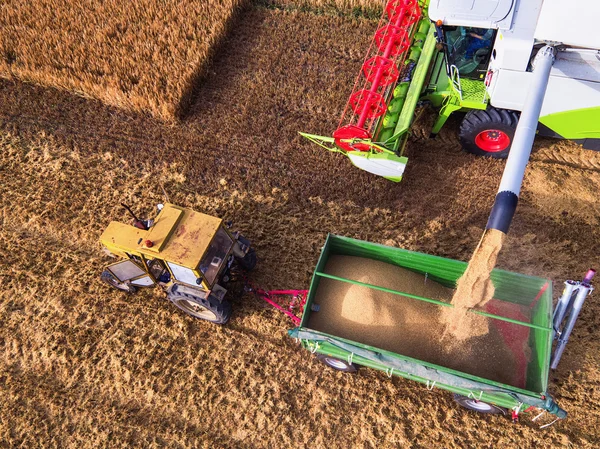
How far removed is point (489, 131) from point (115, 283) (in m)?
5.12

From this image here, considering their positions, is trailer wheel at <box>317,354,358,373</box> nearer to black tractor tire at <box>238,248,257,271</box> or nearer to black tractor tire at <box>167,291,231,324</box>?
black tractor tire at <box>167,291,231,324</box>

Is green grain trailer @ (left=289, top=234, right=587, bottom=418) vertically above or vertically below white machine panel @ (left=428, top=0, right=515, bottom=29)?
below

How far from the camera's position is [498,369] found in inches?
159

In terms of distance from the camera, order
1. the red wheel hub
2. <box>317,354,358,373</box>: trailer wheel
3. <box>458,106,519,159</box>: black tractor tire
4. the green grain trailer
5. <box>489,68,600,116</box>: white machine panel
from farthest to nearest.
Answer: the red wheel hub
<box>458,106,519,159</box>: black tractor tire
<box>489,68,600,116</box>: white machine panel
<box>317,354,358,373</box>: trailer wheel
the green grain trailer

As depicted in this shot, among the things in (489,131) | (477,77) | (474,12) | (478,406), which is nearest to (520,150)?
(489,131)

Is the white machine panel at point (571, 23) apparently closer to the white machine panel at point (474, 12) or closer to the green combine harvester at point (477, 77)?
the green combine harvester at point (477, 77)

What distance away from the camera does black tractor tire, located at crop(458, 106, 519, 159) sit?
5.60m

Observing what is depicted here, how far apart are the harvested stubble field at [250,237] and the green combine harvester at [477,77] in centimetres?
63

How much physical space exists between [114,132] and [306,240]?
3.66 metres

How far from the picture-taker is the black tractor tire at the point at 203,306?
451 centimetres

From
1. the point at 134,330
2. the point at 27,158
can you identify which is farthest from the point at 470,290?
the point at 27,158

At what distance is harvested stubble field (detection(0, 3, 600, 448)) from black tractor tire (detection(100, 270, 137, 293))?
0.15 meters

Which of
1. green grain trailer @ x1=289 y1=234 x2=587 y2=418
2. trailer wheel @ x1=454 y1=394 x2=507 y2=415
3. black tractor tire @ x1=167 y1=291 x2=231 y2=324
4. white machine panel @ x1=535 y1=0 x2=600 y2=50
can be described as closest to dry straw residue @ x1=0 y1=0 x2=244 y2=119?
black tractor tire @ x1=167 y1=291 x2=231 y2=324

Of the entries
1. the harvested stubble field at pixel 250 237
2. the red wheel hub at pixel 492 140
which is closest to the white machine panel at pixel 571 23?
the red wheel hub at pixel 492 140
